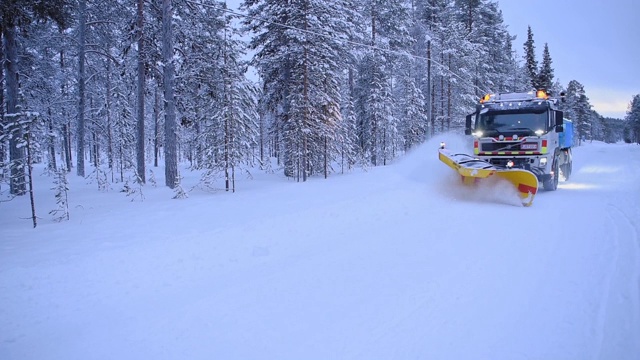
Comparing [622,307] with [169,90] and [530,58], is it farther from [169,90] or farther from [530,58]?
[530,58]

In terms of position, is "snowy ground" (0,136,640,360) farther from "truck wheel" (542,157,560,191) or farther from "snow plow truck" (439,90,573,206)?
"truck wheel" (542,157,560,191)

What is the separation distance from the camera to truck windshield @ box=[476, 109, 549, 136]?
11.2m

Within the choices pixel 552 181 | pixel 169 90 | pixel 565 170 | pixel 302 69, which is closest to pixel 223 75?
pixel 169 90

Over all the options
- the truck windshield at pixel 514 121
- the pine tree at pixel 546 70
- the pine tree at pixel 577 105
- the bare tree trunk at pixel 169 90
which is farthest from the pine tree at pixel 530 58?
the bare tree trunk at pixel 169 90

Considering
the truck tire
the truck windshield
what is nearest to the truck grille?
the truck windshield

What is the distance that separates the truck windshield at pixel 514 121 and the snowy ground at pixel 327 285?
3.52 m

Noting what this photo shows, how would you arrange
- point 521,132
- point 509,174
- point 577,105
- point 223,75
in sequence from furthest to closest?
point 577,105 < point 223,75 < point 521,132 < point 509,174

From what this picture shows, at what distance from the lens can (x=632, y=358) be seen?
2926 millimetres

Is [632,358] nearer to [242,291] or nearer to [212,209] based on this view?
[242,291]

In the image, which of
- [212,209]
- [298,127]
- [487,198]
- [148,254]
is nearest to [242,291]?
[148,254]

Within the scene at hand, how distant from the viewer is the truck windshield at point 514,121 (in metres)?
11.2

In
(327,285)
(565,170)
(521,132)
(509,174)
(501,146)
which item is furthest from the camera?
(565,170)

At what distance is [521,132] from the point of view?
36.7 feet

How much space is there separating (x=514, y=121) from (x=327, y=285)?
10.3 m
